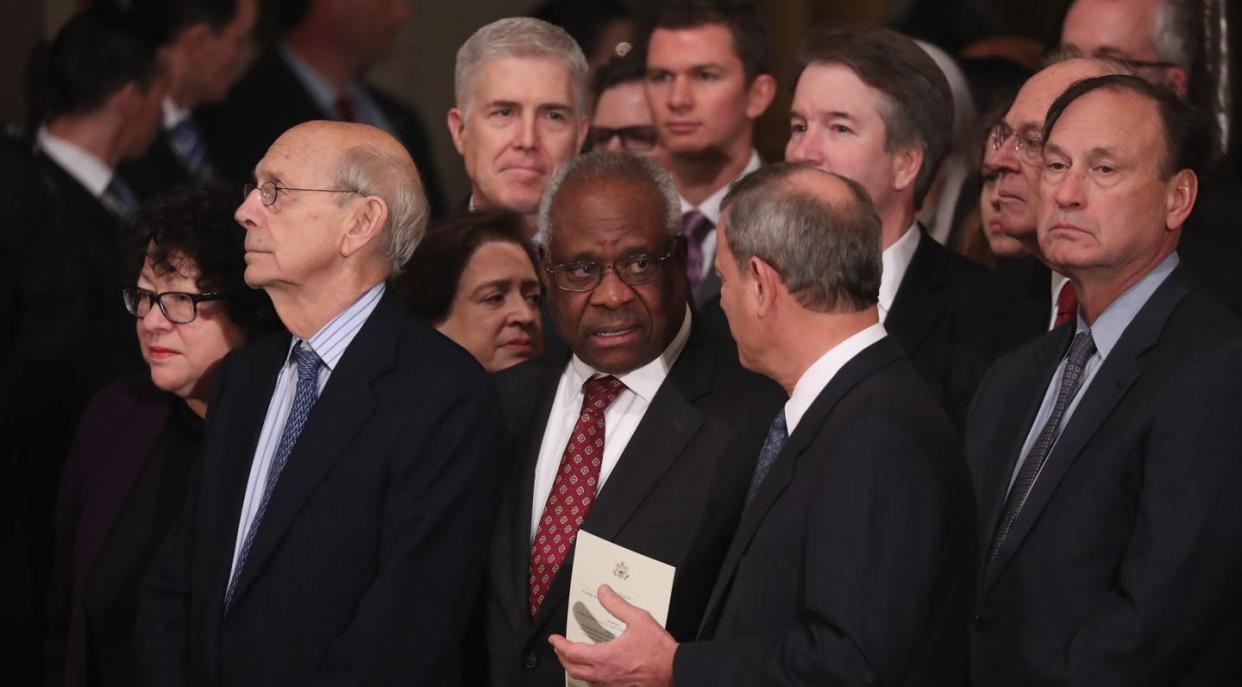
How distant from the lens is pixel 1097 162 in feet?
11.3

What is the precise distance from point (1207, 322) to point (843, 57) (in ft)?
4.22

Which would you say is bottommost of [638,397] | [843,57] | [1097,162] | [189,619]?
[189,619]

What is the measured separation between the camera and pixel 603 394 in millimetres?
3582

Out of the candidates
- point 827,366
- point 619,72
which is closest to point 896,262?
point 827,366

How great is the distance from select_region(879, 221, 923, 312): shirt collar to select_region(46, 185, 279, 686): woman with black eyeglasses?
133 centimetres

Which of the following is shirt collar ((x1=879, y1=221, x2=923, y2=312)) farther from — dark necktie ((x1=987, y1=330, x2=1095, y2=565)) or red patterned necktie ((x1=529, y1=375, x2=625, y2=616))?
red patterned necktie ((x1=529, y1=375, x2=625, y2=616))

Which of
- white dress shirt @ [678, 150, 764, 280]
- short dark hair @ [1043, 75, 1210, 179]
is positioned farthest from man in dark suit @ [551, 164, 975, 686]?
white dress shirt @ [678, 150, 764, 280]

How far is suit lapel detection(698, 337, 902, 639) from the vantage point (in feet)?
9.90

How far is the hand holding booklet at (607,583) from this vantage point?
314 centimetres

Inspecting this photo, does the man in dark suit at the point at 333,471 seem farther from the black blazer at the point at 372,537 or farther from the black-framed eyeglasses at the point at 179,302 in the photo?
the black-framed eyeglasses at the point at 179,302

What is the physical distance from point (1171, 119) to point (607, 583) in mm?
1343

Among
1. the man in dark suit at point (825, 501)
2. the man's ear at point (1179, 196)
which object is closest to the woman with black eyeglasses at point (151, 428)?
the man in dark suit at point (825, 501)

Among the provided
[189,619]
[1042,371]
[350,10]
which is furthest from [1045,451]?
[350,10]

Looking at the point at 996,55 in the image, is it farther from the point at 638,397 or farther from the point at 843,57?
the point at 638,397
